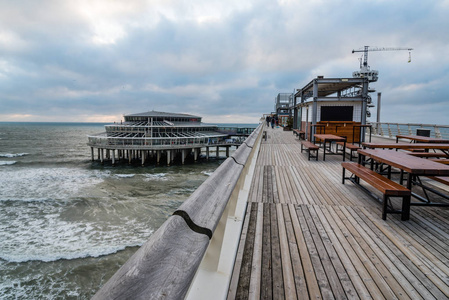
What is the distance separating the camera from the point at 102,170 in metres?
31.8

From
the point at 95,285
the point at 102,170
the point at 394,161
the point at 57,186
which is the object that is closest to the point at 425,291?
the point at 394,161

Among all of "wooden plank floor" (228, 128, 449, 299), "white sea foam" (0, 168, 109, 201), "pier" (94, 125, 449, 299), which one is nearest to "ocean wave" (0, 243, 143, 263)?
"pier" (94, 125, 449, 299)

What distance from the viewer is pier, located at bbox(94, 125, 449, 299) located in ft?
2.53

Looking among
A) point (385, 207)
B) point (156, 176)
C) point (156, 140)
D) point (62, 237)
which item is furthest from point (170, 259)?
point (156, 140)

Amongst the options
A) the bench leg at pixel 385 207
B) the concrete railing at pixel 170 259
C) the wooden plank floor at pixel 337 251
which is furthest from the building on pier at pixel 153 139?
the concrete railing at pixel 170 259

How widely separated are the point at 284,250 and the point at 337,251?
0.59 m

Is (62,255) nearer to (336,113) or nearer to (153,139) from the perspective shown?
(336,113)

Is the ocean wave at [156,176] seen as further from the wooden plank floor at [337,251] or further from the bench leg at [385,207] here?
the bench leg at [385,207]

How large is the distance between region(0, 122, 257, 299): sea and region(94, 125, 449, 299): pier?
7465mm

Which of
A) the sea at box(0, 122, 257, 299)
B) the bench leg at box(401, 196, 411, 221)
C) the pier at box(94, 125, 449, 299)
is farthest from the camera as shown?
the sea at box(0, 122, 257, 299)

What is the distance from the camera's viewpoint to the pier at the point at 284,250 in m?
0.77

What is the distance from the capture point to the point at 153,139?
37.3 metres

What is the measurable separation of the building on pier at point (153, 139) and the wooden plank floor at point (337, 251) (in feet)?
107

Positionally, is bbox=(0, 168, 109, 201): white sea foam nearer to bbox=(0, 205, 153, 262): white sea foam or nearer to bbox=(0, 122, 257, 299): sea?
bbox=(0, 122, 257, 299): sea
